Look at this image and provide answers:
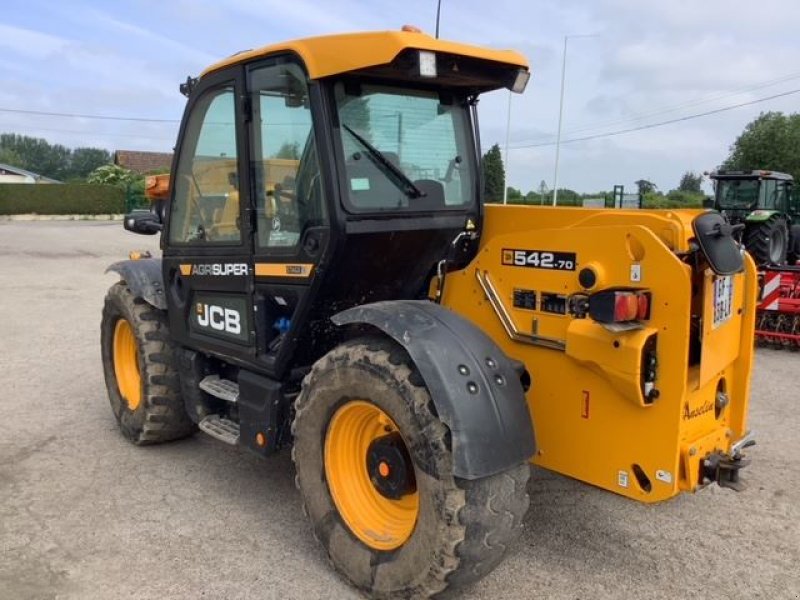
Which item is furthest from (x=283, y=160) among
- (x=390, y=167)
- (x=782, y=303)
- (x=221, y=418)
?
(x=782, y=303)

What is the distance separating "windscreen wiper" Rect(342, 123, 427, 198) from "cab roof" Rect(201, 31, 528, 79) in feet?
0.91

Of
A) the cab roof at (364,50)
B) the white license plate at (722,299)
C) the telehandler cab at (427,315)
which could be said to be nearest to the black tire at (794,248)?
the telehandler cab at (427,315)

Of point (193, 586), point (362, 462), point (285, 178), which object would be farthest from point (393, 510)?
point (285, 178)


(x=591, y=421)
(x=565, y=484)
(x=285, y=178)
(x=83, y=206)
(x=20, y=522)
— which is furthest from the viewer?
(x=83, y=206)

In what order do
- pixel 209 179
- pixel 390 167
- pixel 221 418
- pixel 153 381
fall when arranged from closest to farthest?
pixel 390 167, pixel 209 179, pixel 221 418, pixel 153 381

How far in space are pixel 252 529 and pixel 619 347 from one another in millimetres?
2090

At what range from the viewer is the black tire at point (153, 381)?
4594 millimetres

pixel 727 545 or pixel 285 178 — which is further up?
pixel 285 178

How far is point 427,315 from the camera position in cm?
296

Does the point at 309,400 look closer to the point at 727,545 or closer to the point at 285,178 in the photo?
the point at 285,178

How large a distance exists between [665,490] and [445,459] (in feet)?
2.89

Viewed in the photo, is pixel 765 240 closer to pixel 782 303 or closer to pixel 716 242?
pixel 782 303

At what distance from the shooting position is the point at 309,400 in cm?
321

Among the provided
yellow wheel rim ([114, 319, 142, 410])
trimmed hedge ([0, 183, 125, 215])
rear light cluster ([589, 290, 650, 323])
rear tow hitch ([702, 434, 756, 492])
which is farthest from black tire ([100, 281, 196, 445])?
trimmed hedge ([0, 183, 125, 215])
